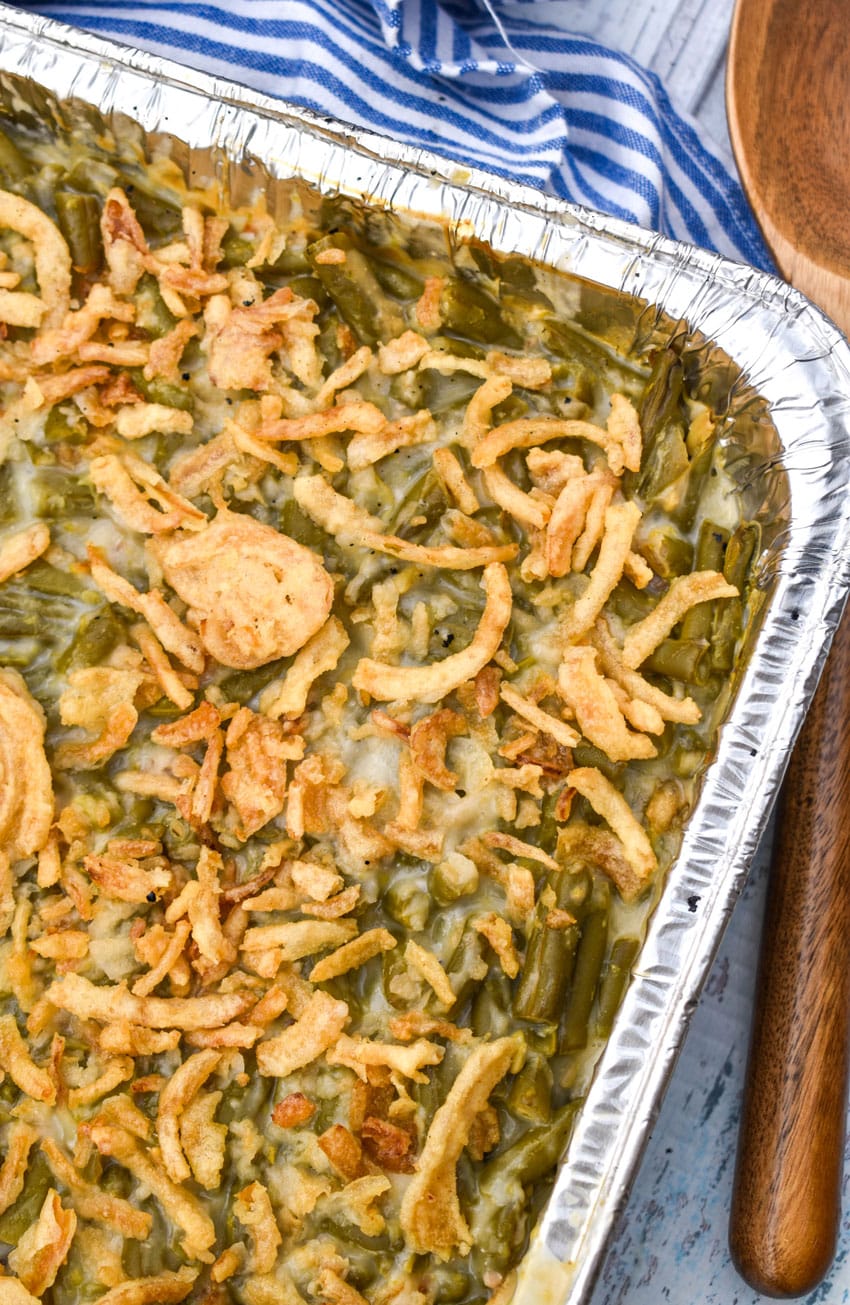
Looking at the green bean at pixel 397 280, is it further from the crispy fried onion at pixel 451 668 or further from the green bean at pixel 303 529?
the crispy fried onion at pixel 451 668

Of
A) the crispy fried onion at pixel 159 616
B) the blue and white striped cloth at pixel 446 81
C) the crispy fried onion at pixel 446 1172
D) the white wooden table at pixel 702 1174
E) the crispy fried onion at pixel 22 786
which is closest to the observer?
the crispy fried onion at pixel 446 1172

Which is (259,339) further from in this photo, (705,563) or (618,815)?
(618,815)

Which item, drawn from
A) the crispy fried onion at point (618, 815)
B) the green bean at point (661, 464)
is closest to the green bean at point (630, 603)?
the green bean at point (661, 464)

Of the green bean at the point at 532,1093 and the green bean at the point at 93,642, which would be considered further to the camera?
the green bean at the point at 93,642

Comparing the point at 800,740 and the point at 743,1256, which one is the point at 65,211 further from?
the point at 743,1256

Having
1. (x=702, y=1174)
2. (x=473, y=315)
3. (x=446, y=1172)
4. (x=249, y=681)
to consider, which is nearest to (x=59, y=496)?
(x=249, y=681)

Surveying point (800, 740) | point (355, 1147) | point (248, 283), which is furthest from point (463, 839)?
point (248, 283)

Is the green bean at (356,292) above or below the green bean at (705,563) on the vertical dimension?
above
